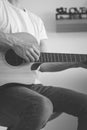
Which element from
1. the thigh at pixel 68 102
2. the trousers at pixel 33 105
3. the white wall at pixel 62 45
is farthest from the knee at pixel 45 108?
the white wall at pixel 62 45

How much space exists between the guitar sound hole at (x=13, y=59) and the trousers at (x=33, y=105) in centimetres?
9

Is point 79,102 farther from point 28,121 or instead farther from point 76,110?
point 28,121

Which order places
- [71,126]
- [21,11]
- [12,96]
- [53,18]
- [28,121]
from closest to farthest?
[28,121], [12,96], [21,11], [71,126], [53,18]

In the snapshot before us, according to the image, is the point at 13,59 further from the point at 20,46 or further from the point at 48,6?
the point at 48,6

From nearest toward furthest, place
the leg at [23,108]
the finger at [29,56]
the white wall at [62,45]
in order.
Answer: the leg at [23,108] → the finger at [29,56] → the white wall at [62,45]

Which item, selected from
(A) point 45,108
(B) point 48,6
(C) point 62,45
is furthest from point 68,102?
(B) point 48,6

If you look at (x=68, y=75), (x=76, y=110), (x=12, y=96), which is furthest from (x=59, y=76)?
(x=12, y=96)

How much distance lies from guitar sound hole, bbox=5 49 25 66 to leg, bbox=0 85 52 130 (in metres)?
0.11

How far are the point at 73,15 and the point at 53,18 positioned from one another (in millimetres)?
181

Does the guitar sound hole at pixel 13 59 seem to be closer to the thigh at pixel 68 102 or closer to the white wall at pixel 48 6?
the thigh at pixel 68 102

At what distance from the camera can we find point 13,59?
1.02 meters

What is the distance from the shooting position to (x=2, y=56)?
3.32 feet

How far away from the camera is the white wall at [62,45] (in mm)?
1727

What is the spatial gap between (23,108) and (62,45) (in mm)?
1041
